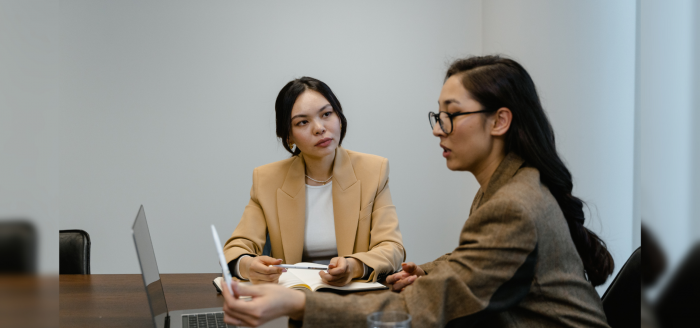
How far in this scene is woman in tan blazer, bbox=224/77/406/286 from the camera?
6.05ft

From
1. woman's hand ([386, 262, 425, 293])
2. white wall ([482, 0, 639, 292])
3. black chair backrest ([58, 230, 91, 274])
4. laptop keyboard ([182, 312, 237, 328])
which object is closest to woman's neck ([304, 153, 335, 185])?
woman's hand ([386, 262, 425, 293])

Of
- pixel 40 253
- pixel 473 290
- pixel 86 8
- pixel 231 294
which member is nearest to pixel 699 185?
pixel 40 253

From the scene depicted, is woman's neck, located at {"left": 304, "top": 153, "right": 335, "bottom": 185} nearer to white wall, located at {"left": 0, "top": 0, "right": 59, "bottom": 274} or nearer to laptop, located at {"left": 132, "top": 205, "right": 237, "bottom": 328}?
laptop, located at {"left": 132, "top": 205, "right": 237, "bottom": 328}

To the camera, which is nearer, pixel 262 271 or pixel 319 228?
pixel 262 271

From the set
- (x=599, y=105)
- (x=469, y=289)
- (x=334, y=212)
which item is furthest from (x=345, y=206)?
(x=599, y=105)

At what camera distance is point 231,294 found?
33.0 inches

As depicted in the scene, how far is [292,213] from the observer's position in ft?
6.14

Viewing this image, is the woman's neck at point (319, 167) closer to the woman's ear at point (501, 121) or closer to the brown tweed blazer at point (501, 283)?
the woman's ear at point (501, 121)

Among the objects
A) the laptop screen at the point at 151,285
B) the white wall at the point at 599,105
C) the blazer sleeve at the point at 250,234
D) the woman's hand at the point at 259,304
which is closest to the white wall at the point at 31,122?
the woman's hand at the point at 259,304

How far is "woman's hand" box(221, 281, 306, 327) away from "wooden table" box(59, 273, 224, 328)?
→ 1.48ft

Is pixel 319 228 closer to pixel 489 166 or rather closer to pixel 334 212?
A: pixel 334 212

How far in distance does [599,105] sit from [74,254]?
246 cm

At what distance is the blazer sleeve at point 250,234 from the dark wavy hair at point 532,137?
3.07ft

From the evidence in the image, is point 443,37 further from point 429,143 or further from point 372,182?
point 372,182
